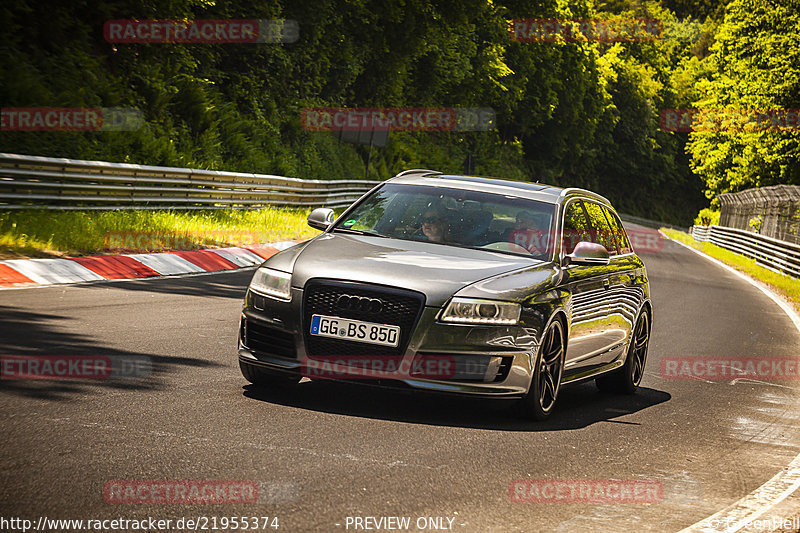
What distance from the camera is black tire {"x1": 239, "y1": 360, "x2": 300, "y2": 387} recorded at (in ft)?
24.0

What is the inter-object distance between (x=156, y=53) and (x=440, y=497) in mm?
24583

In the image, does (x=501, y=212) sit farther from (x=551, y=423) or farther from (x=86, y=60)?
(x=86, y=60)

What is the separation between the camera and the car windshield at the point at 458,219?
7.89 m

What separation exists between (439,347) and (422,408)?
2.74ft

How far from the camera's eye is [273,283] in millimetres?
7031

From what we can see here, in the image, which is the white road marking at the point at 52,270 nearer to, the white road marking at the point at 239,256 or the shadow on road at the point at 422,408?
the white road marking at the point at 239,256

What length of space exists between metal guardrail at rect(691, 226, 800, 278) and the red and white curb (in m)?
17.6

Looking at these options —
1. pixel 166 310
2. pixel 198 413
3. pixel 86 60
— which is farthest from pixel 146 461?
pixel 86 60

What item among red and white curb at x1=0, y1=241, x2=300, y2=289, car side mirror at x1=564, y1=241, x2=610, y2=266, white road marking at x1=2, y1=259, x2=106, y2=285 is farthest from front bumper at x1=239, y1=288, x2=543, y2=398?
white road marking at x1=2, y1=259, x2=106, y2=285

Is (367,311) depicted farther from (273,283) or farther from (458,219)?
(458,219)

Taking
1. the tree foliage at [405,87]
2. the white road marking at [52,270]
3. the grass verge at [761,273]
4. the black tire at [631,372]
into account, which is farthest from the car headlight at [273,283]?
the grass verge at [761,273]

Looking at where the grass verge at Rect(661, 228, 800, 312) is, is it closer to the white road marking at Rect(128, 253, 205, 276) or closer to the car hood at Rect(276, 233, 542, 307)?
the white road marking at Rect(128, 253, 205, 276)

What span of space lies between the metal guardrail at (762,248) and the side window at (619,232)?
69.5 feet

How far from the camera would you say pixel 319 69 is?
41844 mm
